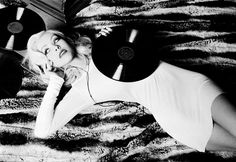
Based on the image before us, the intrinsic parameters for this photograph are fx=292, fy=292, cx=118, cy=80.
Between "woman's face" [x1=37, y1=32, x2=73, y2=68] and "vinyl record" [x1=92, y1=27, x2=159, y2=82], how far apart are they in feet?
0.32

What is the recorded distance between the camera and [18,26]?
1143mm

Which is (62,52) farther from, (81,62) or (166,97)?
(166,97)

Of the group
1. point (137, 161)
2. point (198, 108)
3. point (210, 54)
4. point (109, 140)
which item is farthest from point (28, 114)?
point (210, 54)

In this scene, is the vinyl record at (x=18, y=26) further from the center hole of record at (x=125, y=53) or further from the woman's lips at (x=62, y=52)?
the center hole of record at (x=125, y=53)

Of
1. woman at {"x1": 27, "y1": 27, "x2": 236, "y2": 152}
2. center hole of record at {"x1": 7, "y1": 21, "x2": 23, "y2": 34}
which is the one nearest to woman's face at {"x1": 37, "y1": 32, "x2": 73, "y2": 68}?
woman at {"x1": 27, "y1": 27, "x2": 236, "y2": 152}

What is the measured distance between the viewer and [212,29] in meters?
1.18

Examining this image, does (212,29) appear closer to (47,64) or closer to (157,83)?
(157,83)

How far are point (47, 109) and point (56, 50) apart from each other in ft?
0.71

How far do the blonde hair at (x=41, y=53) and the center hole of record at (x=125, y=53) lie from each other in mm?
137

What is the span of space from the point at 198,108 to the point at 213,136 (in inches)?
4.0

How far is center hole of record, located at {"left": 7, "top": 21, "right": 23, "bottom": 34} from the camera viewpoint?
1.14 meters

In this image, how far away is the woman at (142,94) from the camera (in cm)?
95

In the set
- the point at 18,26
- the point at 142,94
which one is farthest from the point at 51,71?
the point at 142,94

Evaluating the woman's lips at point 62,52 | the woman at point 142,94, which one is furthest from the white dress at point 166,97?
the woman's lips at point 62,52
